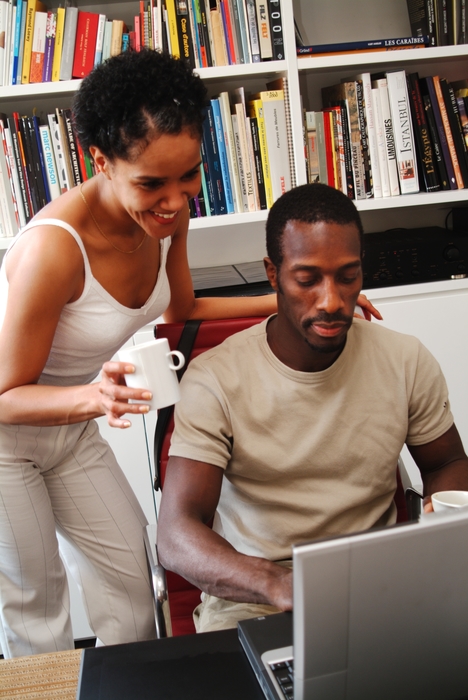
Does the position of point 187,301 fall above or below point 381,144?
below

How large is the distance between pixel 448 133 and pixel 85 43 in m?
1.16

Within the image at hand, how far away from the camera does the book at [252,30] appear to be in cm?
207

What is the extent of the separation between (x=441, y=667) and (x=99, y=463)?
3.06ft

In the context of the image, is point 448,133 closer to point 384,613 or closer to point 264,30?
point 264,30

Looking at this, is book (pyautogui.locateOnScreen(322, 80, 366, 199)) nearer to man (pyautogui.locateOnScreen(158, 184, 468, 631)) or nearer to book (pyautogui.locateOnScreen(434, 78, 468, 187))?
book (pyautogui.locateOnScreen(434, 78, 468, 187))

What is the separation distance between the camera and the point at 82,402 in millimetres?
1138

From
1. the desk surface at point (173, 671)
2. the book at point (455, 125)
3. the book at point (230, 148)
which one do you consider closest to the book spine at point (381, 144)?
the book at point (455, 125)

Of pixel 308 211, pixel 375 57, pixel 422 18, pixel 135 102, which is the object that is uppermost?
pixel 422 18

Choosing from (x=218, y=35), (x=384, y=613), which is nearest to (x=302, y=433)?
(x=384, y=613)

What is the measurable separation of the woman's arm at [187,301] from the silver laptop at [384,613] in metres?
0.91

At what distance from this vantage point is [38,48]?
2.05m

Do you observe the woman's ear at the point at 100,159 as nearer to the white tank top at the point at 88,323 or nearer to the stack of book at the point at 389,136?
the white tank top at the point at 88,323

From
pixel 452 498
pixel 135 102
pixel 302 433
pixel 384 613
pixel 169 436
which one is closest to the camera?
pixel 384 613

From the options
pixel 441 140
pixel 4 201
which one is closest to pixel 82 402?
pixel 4 201
